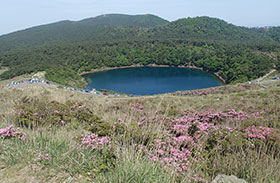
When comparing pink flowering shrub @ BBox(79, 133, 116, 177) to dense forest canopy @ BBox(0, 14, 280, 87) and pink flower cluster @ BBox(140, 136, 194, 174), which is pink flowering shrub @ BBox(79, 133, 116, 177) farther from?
dense forest canopy @ BBox(0, 14, 280, 87)

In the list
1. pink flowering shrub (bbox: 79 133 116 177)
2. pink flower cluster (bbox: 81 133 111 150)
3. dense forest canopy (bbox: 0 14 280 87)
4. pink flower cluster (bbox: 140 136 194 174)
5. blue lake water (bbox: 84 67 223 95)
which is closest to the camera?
pink flowering shrub (bbox: 79 133 116 177)

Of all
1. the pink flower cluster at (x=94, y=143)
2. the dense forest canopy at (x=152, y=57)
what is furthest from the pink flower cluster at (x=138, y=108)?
the dense forest canopy at (x=152, y=57)

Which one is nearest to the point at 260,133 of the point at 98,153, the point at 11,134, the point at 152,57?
the point at 98,153

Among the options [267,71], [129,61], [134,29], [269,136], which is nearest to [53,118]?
[269,136]

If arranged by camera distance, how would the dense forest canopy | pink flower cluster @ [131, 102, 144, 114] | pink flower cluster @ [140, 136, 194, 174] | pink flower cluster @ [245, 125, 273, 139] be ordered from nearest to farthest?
pink flower cluster @ [140, 136, 194, 174]
pink flower cluster @ [245, 125, 273, 139]
pink flower cluster @ [131, 102, 144, 114]
the dense forest canopy

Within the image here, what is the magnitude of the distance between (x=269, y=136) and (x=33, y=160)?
4.17 metres

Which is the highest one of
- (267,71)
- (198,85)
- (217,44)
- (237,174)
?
(217,44)

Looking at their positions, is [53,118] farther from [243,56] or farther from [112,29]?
[112,29]

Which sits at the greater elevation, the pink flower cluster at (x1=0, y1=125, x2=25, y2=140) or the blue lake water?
the pink flower cluster at (x1=0, y1=125, x2=25, y2=140)

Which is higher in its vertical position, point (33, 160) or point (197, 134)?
point (33, 160)

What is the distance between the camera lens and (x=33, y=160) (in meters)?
2.61

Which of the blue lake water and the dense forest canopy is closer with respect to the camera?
the blue lake water

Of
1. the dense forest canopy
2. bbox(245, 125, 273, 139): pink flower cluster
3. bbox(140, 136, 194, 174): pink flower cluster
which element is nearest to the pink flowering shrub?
bbox(140, 136, 194, 174): pink flower cluster

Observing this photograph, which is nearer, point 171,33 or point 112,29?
point 171,33
